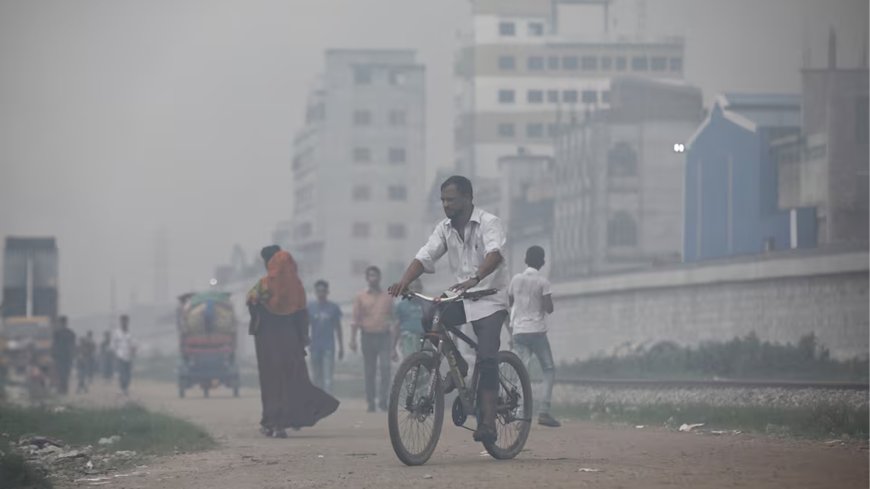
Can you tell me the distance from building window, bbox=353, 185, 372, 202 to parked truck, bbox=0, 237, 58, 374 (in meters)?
49.7

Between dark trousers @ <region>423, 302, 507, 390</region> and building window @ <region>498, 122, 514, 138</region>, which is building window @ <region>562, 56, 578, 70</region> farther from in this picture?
dark trousers @ <region>423, 302, 507, 390</region>

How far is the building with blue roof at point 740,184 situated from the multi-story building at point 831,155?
0.47m

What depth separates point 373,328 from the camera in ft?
68.5

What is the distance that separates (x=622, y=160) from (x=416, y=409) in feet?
182

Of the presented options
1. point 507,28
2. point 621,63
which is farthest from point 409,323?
point 507,28

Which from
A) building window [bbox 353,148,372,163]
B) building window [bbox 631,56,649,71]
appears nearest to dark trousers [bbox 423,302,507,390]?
building window [bbox 631,56,649,71]

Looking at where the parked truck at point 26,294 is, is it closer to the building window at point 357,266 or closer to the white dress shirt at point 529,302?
the white dress shirt at point 529,302

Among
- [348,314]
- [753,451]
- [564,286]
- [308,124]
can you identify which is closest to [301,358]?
[753,451]

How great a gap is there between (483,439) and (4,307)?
1686 inches

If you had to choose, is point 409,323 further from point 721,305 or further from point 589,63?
point 589,63

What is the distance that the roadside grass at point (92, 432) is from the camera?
9.81 meters

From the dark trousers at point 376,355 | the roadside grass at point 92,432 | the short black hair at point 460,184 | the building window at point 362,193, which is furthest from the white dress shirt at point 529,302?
the building window at point 362,193

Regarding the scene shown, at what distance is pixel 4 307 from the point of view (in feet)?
167

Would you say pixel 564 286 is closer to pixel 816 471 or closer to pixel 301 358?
pixel 301 358
